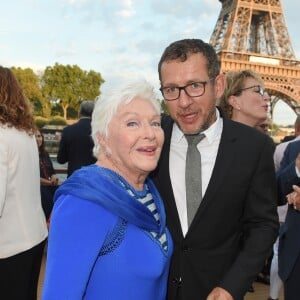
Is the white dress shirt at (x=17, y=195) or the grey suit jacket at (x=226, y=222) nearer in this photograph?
the grey suit jacket at (x=226, y=222)

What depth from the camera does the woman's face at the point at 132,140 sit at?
1.87 meters

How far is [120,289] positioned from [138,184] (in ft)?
1.60

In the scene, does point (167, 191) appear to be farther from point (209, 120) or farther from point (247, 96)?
point (247, 96)

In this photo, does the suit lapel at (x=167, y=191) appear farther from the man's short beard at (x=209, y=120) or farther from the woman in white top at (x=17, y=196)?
the woman in white top at (x=17, y=196)

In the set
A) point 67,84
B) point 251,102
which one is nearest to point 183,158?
point 251,102

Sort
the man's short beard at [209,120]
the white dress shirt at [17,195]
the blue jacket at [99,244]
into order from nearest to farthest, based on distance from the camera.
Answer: the blue jacket at [99,244], the man's short beard at [209,120], the white dress shirt at [17,195]

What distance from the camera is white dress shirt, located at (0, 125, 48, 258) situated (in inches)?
115

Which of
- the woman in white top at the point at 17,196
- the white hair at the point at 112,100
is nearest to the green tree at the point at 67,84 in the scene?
the woman in white top at the point at 17,196

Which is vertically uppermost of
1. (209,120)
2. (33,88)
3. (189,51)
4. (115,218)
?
(189,51)

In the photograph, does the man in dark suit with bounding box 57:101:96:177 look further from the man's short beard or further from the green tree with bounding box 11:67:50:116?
the green tree with bounding box 11:67:50:116

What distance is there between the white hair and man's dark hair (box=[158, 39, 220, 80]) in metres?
0.49

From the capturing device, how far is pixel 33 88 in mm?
56062

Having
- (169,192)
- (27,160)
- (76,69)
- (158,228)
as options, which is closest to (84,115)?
(27,160)

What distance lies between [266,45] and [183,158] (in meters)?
51.6
